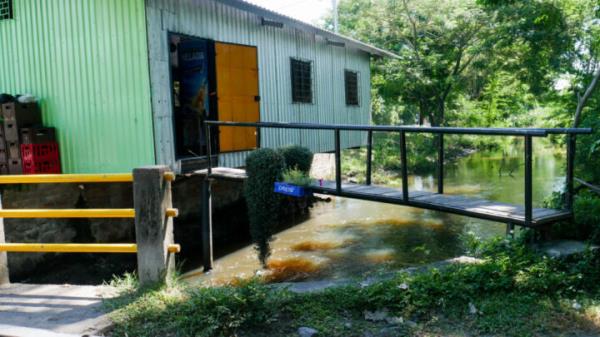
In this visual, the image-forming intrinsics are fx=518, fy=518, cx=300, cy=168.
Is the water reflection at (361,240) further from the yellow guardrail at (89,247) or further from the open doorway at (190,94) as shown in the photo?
the yellow guardrail at (89,247)

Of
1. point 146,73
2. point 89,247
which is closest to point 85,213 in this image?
point 89,247

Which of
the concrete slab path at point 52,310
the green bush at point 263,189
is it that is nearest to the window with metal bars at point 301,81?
the green bush at point 263,189

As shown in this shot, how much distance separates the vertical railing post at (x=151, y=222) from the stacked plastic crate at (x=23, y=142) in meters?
4.78

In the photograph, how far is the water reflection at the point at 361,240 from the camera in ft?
31.9

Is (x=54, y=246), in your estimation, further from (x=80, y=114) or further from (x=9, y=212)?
(x=80, y=114)

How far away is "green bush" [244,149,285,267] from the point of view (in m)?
7.99

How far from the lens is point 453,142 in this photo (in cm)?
3262

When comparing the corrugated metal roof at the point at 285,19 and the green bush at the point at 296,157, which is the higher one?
the corrugated metal roof at the point at 285,19

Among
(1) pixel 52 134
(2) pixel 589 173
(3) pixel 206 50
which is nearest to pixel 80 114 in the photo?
(1) pixel 52 134

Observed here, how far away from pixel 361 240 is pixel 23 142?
7.14 meters

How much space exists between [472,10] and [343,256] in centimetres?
1691

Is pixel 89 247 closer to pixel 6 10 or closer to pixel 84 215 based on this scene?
pixel 84 215

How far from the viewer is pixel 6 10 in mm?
9797

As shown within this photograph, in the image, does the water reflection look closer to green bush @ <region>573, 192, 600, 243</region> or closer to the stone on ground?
green bush @ <region>573, 192, 600, 243</region>
